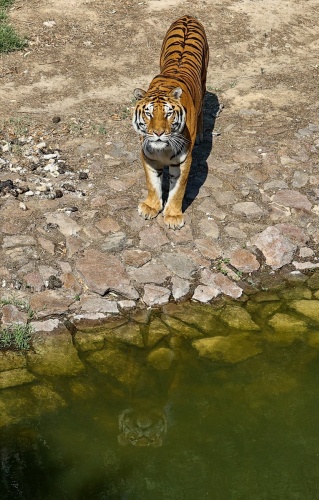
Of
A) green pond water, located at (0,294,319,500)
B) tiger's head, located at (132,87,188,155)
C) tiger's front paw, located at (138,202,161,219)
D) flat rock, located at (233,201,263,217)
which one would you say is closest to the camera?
green pond water, located at (0,294,319,500)

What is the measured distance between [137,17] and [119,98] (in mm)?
2029

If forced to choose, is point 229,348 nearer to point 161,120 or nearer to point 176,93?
point 161,120

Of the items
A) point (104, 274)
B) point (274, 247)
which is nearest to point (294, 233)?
point (274, 247)

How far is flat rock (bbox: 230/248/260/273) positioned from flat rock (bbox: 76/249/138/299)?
92 cm

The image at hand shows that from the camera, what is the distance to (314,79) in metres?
9.24

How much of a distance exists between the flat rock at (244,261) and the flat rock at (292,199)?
748 millimetres

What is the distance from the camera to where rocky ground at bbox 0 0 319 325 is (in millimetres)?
6344

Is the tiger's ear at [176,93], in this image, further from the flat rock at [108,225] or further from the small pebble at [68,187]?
the small pebble at [68,187]

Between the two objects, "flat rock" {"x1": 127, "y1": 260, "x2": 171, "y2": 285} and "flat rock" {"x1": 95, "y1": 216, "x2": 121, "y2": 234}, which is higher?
"flat rock" {"x1": 127, "y1": 260, "x2": 171, "y2": 285}

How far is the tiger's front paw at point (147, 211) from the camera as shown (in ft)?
22.3

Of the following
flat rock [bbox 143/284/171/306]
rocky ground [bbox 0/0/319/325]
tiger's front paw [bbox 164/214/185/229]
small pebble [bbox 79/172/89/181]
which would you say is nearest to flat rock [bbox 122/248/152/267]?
rocky ground [bbox 0/0/319/325]

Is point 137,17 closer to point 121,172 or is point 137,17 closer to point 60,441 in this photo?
point 121,172

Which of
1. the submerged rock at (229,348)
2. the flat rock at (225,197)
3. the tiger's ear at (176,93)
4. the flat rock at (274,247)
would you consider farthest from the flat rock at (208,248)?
the tiger's ear at (176,93)

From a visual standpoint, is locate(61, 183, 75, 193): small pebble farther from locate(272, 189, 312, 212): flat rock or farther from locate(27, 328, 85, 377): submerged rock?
locate(272, 189, 312, 212): flat rock
